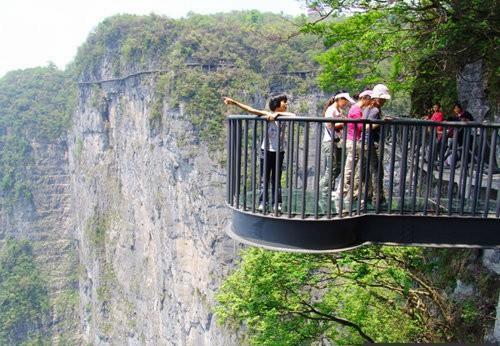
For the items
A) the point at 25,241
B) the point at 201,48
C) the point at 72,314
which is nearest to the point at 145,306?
the point at 201,48

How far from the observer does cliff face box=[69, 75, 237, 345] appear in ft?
125

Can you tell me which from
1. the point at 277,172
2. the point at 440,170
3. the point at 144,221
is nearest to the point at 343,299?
the point at 440,170

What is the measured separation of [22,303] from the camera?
72.7 meters

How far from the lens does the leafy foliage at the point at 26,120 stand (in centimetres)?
8150

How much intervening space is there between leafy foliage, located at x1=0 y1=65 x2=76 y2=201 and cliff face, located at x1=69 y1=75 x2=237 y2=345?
43.8 feet

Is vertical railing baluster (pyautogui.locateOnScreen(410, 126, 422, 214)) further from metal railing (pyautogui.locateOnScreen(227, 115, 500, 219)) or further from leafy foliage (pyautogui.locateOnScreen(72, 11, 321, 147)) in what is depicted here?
leafy foliage (pyautogui.locateOnScreen(72, 11, 321, 147))

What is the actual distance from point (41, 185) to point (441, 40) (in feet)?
268

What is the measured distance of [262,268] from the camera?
35.0 feet

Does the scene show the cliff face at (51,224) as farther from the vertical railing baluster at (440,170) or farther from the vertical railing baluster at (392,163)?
the vertical railing baluster at (440,170)

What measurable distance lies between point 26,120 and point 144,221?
46042 millimetres

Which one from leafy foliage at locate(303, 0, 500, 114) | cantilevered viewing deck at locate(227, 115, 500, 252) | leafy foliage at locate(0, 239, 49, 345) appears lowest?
leafy foliage at locate(0, 239, 49, 345)

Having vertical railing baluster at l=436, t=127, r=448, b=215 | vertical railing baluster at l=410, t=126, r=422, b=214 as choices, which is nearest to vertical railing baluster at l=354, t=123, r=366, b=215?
vertical railing baluster at l=410, t=126, r=422, b=214

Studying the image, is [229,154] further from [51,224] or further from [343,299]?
[51,224]

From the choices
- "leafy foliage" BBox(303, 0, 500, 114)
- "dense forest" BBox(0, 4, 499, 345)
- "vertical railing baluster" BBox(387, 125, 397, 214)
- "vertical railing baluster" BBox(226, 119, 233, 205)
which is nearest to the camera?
"vertical railing baluster" BBox(387, 125, 397, 214)
